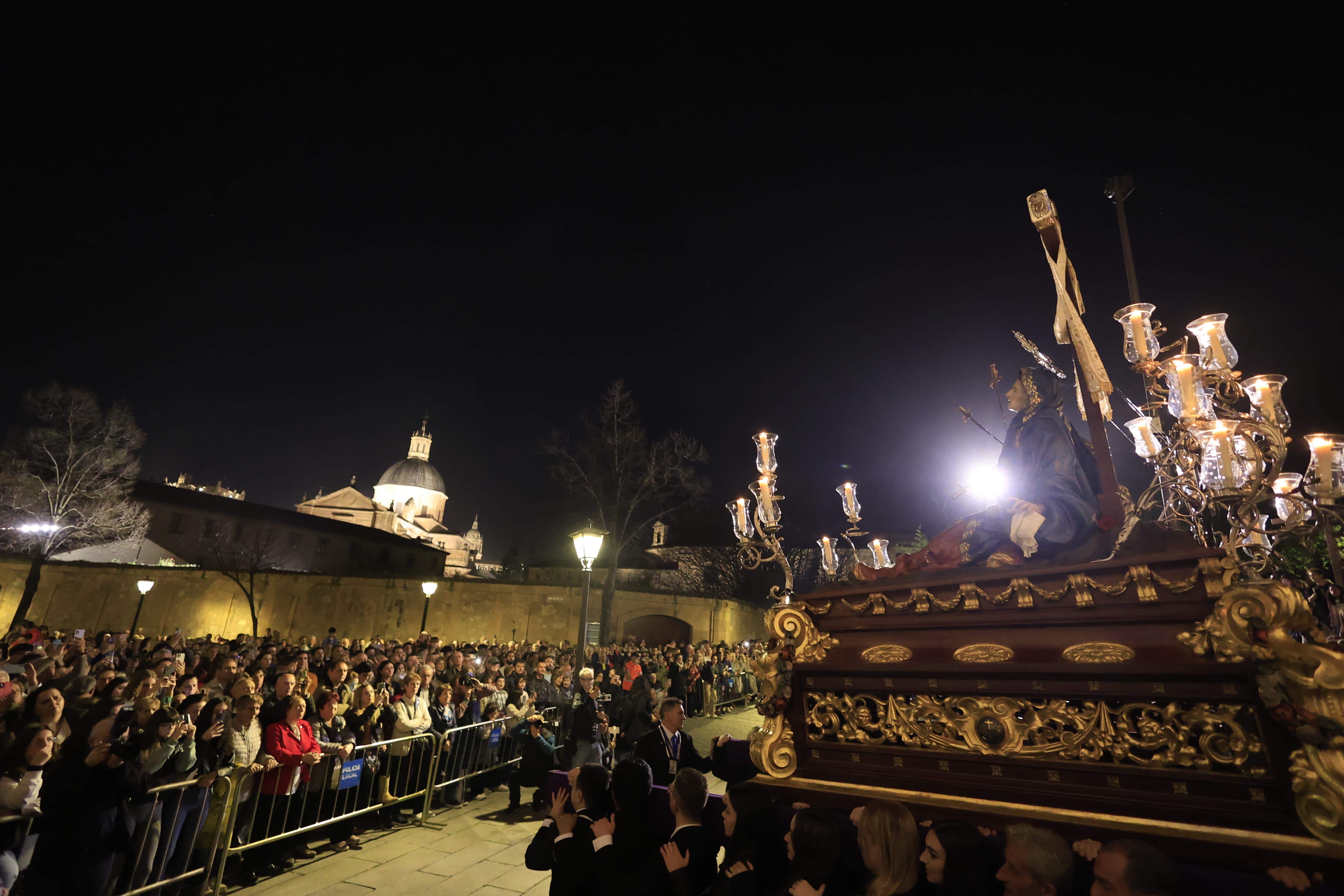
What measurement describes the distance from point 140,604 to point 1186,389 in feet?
121

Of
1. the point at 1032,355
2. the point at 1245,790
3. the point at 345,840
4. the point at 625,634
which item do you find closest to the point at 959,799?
the point at 1245,790

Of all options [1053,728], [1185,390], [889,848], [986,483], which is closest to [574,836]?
[889,848]

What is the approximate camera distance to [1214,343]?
4711mm

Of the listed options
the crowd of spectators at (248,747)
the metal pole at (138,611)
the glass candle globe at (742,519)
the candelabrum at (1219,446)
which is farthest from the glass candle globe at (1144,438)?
the metal pole at (138,611)

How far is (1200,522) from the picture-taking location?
5992 millimetres

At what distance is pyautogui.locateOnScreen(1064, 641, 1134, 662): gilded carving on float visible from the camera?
2.37 m

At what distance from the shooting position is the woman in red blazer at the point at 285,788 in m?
5.38

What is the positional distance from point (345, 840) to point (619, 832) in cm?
459

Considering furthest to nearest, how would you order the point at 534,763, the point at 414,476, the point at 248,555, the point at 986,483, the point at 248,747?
1. the point at 414,476
2. the point at 248,555
3. the point at 534,763
4. the point at 248,747
5. the point at 986,483

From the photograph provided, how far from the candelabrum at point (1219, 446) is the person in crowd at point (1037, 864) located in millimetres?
1205

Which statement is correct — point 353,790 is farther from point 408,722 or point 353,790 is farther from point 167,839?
point 167,839

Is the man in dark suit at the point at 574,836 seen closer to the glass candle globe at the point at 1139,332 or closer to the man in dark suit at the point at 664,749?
the man in dark suit at the point at 664,749

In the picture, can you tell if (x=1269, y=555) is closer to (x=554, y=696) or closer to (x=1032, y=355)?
(x=1032, y=355)

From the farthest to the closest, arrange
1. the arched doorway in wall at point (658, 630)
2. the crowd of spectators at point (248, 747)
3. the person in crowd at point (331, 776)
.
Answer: the arched doorway in wall at point (658, 630)
the person in crowd at point (331, 776)
the crowd of spectators at point (248, 747)
